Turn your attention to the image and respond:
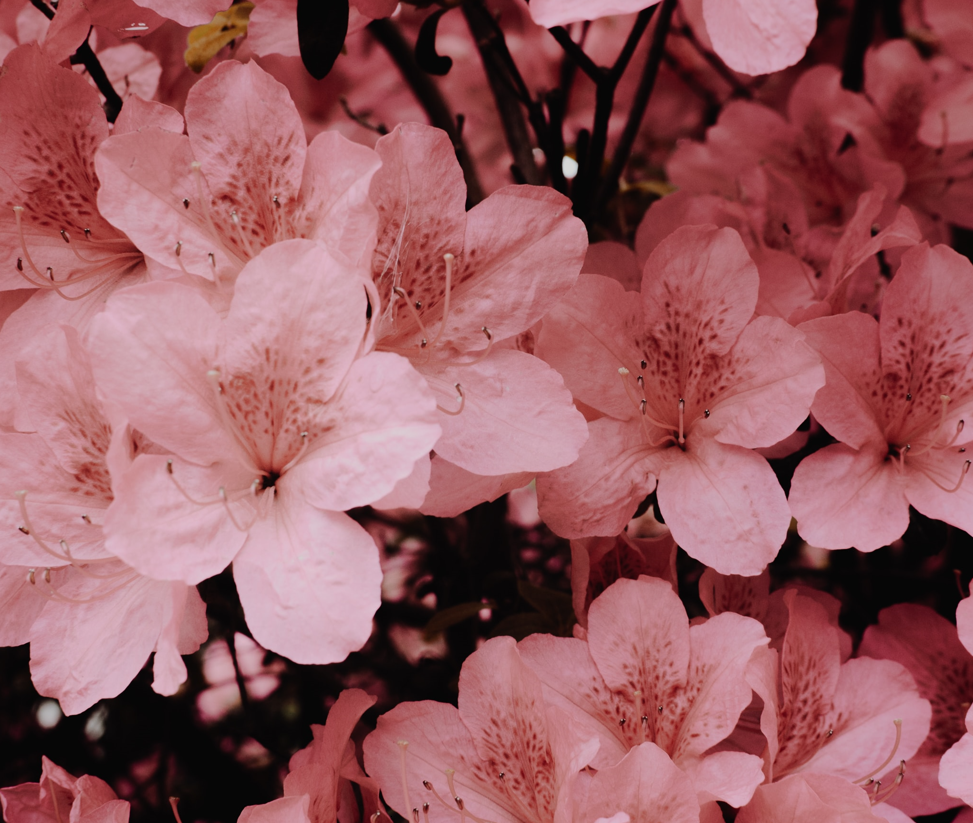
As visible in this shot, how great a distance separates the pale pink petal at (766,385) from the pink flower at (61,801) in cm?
56

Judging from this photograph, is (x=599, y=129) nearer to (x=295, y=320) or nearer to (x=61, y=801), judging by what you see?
(x=295, y=320)

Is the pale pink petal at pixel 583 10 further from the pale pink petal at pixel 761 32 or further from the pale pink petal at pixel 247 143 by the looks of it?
the pale pink petal at pixel 247 143

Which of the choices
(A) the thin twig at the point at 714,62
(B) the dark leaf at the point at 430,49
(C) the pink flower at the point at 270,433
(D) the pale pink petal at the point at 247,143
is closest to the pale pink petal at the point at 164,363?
(C) the pink flower at the point at 270,433

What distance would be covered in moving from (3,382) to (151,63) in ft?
1.50

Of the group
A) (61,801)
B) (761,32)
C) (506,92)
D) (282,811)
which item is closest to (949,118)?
(506,92)

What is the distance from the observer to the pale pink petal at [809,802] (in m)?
0.68

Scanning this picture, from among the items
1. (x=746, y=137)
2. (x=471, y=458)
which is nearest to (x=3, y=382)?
(x=471, y=458)

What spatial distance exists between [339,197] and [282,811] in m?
0.43

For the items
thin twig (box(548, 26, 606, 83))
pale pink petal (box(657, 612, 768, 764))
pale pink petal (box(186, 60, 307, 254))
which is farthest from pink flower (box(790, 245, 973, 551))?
pale pink petal (box(186, 60, 307, 254))

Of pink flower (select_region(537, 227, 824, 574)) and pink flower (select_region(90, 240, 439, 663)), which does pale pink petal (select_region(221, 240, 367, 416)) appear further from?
pink flower (select_region(537, 227, 824, 574))

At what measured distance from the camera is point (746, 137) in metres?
1.24

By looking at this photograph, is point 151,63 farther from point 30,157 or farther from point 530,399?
point 530,399

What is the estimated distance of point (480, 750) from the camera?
775 millimetres

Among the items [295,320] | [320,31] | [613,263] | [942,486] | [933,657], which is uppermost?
[320,31]
